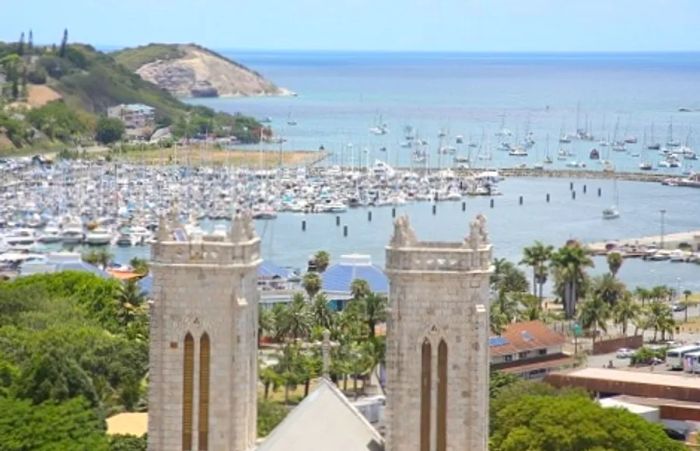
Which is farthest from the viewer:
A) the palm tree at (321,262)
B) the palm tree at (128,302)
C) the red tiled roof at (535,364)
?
the palm tree at (321,262)

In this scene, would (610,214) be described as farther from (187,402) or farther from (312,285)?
(187,402)

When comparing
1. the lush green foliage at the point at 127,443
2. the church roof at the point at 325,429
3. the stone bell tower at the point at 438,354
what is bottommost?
the lush green foliage at the point at 127,443

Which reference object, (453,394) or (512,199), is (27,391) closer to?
(453,394)

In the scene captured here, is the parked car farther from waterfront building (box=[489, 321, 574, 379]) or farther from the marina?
the marina

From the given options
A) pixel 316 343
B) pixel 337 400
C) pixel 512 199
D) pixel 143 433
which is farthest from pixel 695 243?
pixel 337 400

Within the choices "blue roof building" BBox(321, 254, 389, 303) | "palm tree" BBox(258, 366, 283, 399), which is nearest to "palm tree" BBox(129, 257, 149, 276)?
"blue roof building" BBox(321, 254, 389, 303)

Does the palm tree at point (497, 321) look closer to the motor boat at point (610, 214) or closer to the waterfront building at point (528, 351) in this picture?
the waterfront building at point (528, 351)

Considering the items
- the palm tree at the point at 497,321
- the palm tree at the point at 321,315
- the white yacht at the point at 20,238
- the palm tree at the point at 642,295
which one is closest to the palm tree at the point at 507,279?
the palm tree at the point at 642,295
